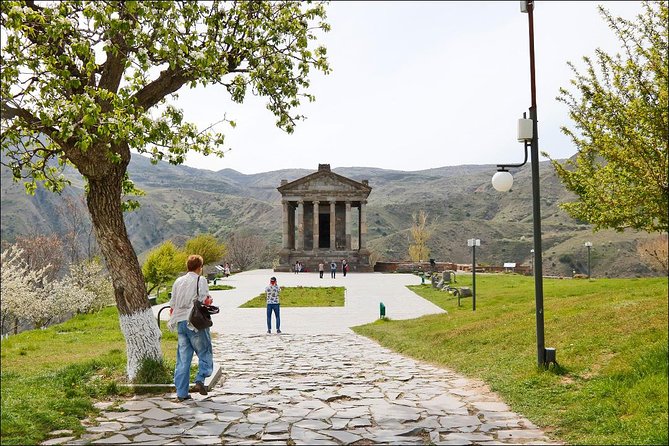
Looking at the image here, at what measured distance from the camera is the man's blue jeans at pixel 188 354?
25.1 ft

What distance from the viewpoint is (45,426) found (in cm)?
602

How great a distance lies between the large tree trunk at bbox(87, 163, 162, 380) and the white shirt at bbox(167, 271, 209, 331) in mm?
975

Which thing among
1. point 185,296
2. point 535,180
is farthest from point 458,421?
point 535,180

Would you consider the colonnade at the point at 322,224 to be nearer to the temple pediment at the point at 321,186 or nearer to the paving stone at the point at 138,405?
the temple pediment at the point at 321,186

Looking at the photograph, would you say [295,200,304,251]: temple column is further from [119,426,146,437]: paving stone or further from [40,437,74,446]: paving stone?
[40,437,74,446]: paving stone

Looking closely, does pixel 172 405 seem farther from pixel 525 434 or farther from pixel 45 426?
pixel 525 434

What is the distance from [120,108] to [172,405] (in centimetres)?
378

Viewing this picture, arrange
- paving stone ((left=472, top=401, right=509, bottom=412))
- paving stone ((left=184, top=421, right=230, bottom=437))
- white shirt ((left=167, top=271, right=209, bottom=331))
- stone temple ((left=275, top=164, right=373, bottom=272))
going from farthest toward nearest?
stone temple ((left=275, top=164, right=373, bottom=272)) < white shirt ((left=167, top=271, right=209, bottom=331)) < paving stone ((left=472, top=401, right=509, bottom=412)) < paving stone ((left=184, top=421, right=230, bottom=437))

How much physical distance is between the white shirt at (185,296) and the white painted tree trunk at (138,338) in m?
0.92

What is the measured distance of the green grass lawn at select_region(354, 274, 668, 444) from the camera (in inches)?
240

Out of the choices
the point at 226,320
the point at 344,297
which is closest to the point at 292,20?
the point at 226,320

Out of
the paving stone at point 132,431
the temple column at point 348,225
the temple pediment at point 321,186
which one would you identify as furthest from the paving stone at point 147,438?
the temple column at point 348,225

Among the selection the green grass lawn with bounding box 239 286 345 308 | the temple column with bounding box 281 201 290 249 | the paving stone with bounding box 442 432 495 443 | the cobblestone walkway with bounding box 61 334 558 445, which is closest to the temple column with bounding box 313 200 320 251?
the temple column with bounding box 281 201 290 249

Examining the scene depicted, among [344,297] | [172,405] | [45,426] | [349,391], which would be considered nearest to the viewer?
Result: [45,426]
